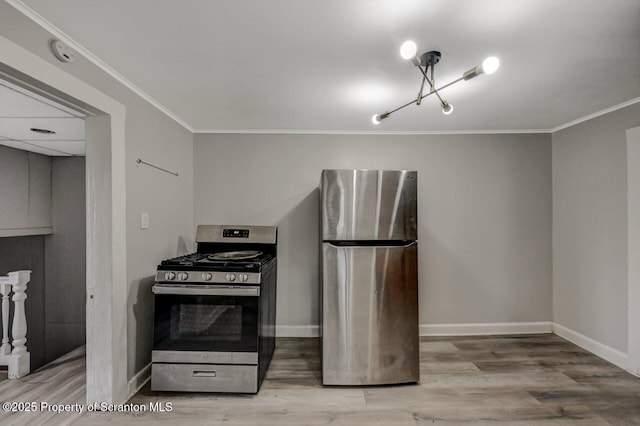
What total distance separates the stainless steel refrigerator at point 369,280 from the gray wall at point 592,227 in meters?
1.80

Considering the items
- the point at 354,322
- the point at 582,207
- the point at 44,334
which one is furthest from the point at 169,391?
the point at 582,207

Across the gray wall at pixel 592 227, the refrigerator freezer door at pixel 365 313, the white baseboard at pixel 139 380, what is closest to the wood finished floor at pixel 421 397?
the white baseboard at pixel 139 380

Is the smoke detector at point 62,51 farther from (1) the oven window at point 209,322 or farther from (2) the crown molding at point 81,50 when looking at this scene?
(1) the oven window at point 209,322

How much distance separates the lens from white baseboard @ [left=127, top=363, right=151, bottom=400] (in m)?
2.25

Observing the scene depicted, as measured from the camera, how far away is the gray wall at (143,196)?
219 centimetres

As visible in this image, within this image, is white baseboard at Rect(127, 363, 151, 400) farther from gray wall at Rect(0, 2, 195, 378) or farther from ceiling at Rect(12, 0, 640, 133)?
ceiling at Rect(12, 0, 640, 133)

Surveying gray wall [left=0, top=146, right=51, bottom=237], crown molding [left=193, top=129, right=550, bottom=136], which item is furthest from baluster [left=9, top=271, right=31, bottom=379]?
crown molding [left=193, top=129, right=550, bottom=136]

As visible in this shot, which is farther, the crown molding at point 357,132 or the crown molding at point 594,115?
the crown molding at point 357,132

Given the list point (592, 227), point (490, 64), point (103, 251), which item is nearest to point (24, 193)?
point (103, 251)

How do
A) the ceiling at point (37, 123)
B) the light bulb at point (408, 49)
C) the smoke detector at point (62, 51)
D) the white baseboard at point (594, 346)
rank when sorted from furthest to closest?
1. the white baseboard at point (594, 346)
2. the ceiling at point (37, 123)
3. the smoke detector at point (62, 51)
4. the light bulb at point (408, 49)

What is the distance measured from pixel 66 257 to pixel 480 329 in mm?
4673

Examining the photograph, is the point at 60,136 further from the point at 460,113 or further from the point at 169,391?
the point at 460,113

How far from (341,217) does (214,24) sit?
1.42 metres

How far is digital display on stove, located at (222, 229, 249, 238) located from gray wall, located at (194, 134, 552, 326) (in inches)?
7.1
